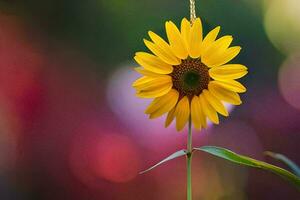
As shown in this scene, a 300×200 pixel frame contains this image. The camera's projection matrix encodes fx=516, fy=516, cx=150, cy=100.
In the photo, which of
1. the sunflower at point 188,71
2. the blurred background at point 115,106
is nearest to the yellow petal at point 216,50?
the sunflower at point 188,71

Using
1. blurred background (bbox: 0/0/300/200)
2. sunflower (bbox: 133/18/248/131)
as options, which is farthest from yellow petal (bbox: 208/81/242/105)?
blurred background (bbox: 0/0/300/200)

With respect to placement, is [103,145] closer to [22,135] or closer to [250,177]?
[22,135]

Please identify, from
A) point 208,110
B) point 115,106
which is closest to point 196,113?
point 208,110

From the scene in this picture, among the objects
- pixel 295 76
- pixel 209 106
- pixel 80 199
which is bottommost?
pixel 80 199

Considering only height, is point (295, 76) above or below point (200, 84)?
above

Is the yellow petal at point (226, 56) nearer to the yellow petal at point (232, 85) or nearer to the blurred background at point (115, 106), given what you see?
the yellow petal at point (232, 85)

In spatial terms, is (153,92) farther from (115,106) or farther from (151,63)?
(115,106)

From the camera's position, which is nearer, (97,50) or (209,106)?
(209,106)

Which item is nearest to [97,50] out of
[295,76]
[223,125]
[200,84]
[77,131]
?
[77,131]
